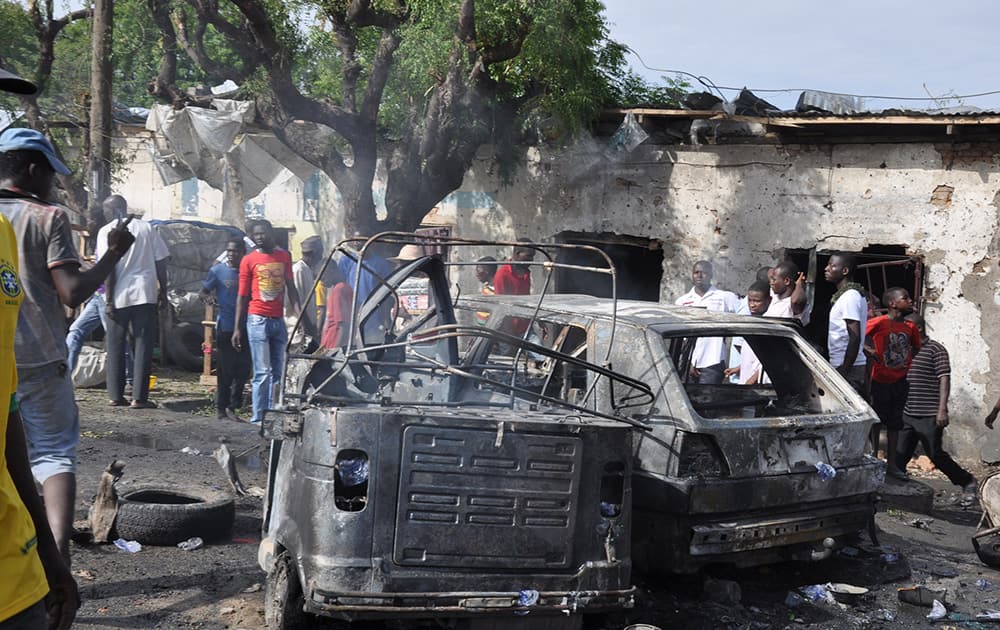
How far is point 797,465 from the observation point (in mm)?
5258

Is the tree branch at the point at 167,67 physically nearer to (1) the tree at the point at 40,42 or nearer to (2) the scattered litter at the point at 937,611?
(1) the tree at the point at 40,42

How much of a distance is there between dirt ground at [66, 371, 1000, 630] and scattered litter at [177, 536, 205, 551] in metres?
0.06

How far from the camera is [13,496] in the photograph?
1989mm

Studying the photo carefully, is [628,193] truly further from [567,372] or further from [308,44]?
[567,372]

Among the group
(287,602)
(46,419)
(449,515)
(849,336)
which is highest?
(849,336)

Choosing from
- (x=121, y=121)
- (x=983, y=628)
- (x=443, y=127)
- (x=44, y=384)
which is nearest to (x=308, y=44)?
(x=443, y=127)

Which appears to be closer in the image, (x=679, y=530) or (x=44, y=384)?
(x=44, y=384)

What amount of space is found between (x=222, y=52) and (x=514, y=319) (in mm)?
23209

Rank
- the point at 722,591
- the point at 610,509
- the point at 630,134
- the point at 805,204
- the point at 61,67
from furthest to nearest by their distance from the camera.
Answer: the point at 61,67
the point at 630,134
the point at 805,204
the point at 722,591
the point at 610,509

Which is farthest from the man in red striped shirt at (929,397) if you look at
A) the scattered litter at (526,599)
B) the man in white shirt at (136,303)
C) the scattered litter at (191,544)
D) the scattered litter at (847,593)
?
the man in white shirt at (136,303)

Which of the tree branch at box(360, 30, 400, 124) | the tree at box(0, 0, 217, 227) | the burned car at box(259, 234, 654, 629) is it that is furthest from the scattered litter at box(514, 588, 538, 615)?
the tree at box(0, 0, 217, 227)

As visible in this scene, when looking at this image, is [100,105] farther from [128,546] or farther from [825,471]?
[825,471]

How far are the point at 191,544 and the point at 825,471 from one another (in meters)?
3.60

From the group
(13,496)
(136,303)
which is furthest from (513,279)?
(13,496)
